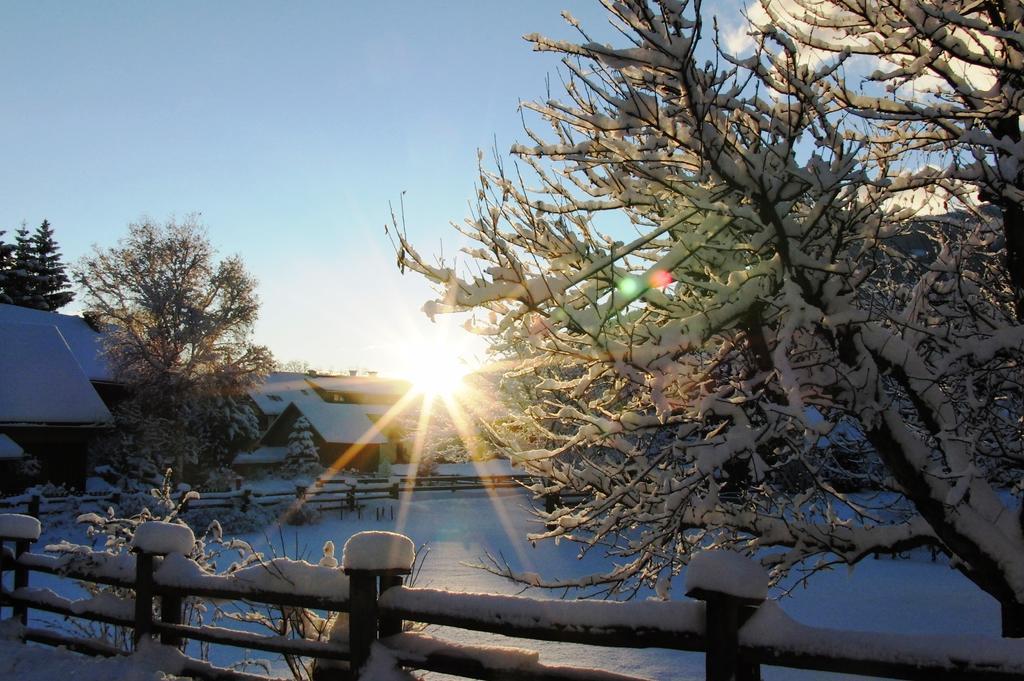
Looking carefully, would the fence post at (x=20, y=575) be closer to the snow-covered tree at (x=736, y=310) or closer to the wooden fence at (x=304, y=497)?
the snow-covered tree at (x=736, y=310)

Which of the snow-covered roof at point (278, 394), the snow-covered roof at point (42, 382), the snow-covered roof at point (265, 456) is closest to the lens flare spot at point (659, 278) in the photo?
the snow-covered roof at point (42, 382)

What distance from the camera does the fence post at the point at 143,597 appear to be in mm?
5008

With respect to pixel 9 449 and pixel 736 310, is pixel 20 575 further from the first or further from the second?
pixel 9 449

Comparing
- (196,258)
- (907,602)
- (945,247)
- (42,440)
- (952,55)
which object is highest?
(196,258)

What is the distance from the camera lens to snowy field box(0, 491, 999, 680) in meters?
10.2

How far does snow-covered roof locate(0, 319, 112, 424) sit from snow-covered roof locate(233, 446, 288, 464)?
12.0 meters

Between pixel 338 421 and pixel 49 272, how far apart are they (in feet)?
78.1

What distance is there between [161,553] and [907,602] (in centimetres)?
1490

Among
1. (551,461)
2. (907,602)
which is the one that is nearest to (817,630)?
(551,461)

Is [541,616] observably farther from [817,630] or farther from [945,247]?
[945,247]

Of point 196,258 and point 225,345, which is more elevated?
point 196,258

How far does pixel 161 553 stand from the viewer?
16.6 feet

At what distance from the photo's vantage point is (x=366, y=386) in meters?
57.3

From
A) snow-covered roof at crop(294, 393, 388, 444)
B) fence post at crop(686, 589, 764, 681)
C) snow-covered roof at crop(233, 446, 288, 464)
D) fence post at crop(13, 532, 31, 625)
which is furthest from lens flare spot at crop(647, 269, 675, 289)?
snow-covered roof at crop(294, 393, 388, 444)
